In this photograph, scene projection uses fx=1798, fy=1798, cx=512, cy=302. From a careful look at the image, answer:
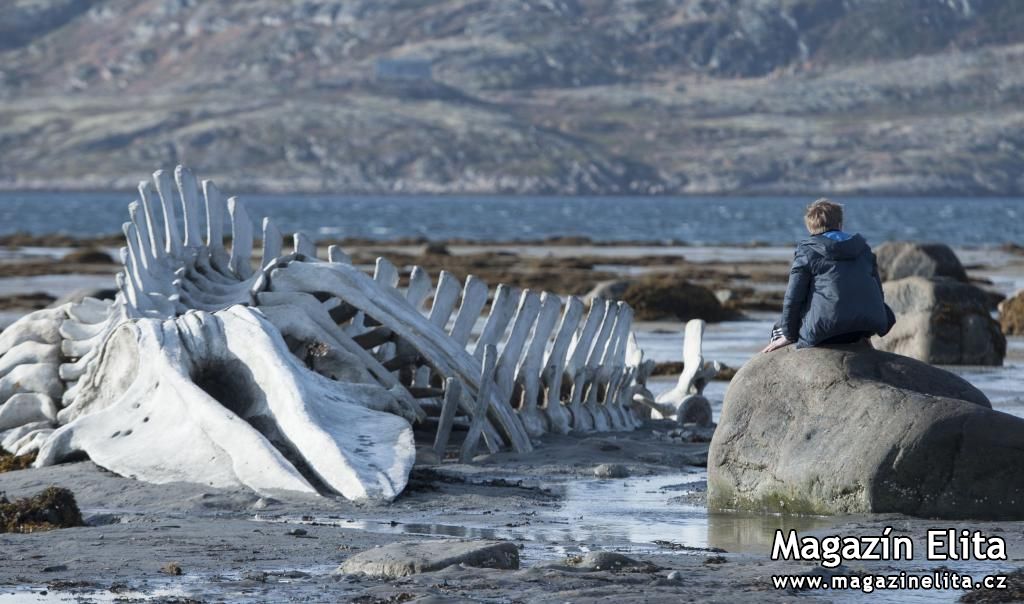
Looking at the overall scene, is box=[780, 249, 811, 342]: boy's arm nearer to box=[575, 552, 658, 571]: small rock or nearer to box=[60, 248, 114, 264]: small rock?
box=[575, 552, 658, 571]: small rock

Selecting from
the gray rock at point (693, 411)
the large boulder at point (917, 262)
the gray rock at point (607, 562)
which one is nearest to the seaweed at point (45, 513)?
the gray rock at point (607, 562)

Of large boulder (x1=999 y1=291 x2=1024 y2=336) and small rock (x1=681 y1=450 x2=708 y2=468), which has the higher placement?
large boulder (x1=999 y1=291 x2=1024 y2=336)

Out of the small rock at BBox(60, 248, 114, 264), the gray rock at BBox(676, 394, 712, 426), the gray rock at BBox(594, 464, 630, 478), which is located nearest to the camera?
the gray rock at BBox(594, 464, 630, 478)

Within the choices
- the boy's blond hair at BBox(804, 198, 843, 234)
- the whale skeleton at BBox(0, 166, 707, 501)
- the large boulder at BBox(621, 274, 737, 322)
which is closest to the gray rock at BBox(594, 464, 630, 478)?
the whale skeleton at BBox(0, 166, 707, 501)

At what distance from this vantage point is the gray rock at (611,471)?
1082 centimetres

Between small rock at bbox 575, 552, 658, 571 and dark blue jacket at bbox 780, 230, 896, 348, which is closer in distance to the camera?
small rock at bbox 575, 552, 658, 571

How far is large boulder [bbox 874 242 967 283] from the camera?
3591 centimetres

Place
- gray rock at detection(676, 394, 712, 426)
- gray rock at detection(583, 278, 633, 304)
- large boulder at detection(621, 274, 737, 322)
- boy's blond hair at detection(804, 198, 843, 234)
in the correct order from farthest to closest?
1. gray rock at detection(583, 278, 633, 304)
2. large boulder at detection(621, 274, 737, 322)
3. gray rock at detection(676, 394, 712, 426)
4. boy's blond hair at detection(804, 198, 843, 234)

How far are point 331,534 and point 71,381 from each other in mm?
4207

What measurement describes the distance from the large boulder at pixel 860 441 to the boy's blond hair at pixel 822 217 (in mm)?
638

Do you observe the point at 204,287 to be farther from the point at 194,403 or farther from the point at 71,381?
the point at 194,403

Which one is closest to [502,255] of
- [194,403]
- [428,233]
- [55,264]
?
[55,264]

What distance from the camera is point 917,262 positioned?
36.1 m

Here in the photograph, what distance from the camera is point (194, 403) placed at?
9.52 metres
